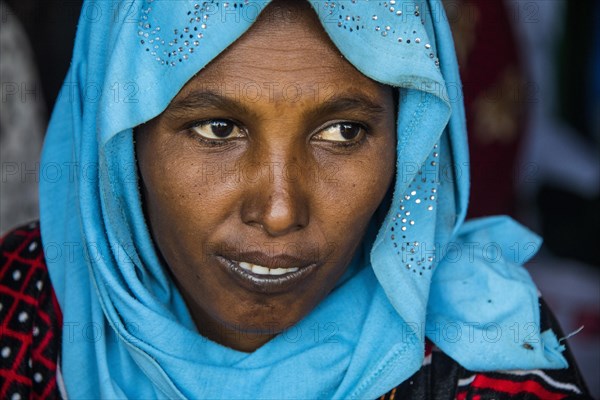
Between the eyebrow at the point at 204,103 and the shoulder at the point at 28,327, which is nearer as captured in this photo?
the eyebrow at the point at 204,103

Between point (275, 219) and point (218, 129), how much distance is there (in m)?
0.22

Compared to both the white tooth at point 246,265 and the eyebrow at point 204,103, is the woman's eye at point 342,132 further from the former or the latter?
the white tooth at point 246,265

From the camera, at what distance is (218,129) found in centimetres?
161

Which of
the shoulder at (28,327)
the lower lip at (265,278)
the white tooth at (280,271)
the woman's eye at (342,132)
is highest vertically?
the woman's eye at (342,132)

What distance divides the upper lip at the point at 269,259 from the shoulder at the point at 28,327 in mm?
556

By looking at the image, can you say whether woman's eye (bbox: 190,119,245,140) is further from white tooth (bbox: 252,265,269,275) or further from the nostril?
white tooth (bbox: 252,265,269,275)

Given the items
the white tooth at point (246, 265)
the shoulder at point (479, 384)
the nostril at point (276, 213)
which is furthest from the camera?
the shoulder at point (479, 384)

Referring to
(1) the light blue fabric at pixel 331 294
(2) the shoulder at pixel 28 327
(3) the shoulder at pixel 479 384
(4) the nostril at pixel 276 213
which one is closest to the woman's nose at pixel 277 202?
(4) the nostril at pixel 276 213

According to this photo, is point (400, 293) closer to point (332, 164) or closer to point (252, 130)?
point (332, 164)

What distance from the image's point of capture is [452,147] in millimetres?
1896

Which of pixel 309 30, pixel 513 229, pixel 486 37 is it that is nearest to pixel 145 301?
pixel 309 30

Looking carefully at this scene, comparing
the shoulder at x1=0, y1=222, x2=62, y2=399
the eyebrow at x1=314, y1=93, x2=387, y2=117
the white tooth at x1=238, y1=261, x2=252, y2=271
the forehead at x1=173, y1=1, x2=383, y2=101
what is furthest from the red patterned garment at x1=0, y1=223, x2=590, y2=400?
the forehead at x1=173, y1=1, x2=383, y2=101

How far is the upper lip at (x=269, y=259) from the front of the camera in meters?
1.59

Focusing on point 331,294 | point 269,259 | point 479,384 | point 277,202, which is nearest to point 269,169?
point 277,202
